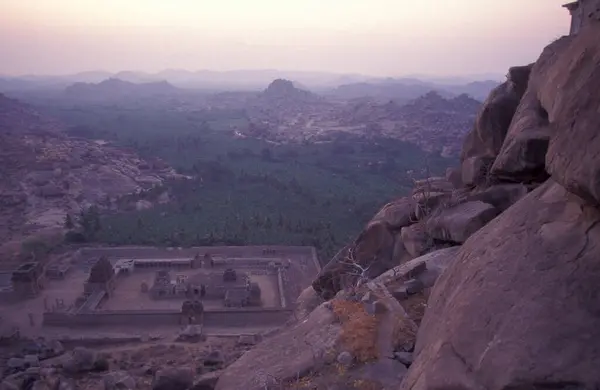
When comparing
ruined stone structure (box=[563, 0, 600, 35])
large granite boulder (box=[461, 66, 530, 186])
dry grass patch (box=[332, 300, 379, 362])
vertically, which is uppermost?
ruined stone structure (box=[563, 0, 600, 35])

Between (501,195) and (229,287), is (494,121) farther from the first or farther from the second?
(229,287)

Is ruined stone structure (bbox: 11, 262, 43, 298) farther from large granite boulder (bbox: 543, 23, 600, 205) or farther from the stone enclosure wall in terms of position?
large granite boulder (bbox: 543, 23, 600, 205)

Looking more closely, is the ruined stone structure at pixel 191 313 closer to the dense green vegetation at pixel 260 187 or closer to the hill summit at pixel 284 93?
the dense green vegetation at pixel 260 187

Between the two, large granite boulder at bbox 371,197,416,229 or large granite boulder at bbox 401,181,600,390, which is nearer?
large granite boulder at bbox 401,181,600,390

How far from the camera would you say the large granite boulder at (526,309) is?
13.2 ft

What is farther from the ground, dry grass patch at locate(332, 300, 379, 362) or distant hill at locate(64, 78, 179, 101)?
dry grass patch at locate(332, 300, 379, 362)

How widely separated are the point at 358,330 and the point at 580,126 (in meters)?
3.49

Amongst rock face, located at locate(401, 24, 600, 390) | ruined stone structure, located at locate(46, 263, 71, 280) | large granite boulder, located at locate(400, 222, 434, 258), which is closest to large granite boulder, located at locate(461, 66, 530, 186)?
large granite boulder, located at locate(400, 222, 434, 258)

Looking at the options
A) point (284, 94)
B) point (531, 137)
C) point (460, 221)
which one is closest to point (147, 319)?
point (460, 221)

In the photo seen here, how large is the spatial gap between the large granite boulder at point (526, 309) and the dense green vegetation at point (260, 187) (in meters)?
9.40

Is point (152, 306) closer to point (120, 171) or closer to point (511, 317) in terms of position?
point (511, 317)

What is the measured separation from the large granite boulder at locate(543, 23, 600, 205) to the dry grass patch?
9.30ft

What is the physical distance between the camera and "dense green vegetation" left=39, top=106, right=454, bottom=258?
32750mm

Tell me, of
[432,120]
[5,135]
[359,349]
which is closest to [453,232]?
[359,349]
